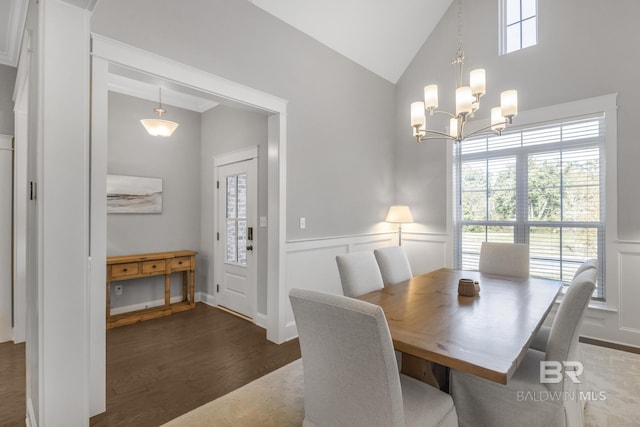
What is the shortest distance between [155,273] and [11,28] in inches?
109

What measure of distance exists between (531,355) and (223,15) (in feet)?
11.0

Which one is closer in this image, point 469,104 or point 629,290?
point 469,104

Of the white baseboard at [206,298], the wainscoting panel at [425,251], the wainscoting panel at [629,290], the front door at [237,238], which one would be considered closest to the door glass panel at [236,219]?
the front door at [237,238]

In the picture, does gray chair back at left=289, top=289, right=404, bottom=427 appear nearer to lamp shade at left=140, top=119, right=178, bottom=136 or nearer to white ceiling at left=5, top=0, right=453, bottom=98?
white ceiling at left=5, top=0, right=453, bottom=98

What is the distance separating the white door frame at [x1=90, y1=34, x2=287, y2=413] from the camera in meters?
2.07

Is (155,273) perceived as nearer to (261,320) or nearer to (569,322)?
(261,320)

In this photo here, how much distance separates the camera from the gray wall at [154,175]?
4.08 m

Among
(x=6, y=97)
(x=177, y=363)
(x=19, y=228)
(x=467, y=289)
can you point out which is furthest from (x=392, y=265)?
(x=6, y=97)

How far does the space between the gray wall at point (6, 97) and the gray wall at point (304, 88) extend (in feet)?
7.07

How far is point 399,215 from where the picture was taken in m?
4.29

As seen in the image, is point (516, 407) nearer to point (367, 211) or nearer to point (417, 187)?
point (367, 211)

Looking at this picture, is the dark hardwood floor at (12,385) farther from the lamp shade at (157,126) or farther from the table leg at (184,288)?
the lamp shade at (157,126)

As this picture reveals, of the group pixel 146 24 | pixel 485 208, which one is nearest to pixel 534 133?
pixel 485 208
